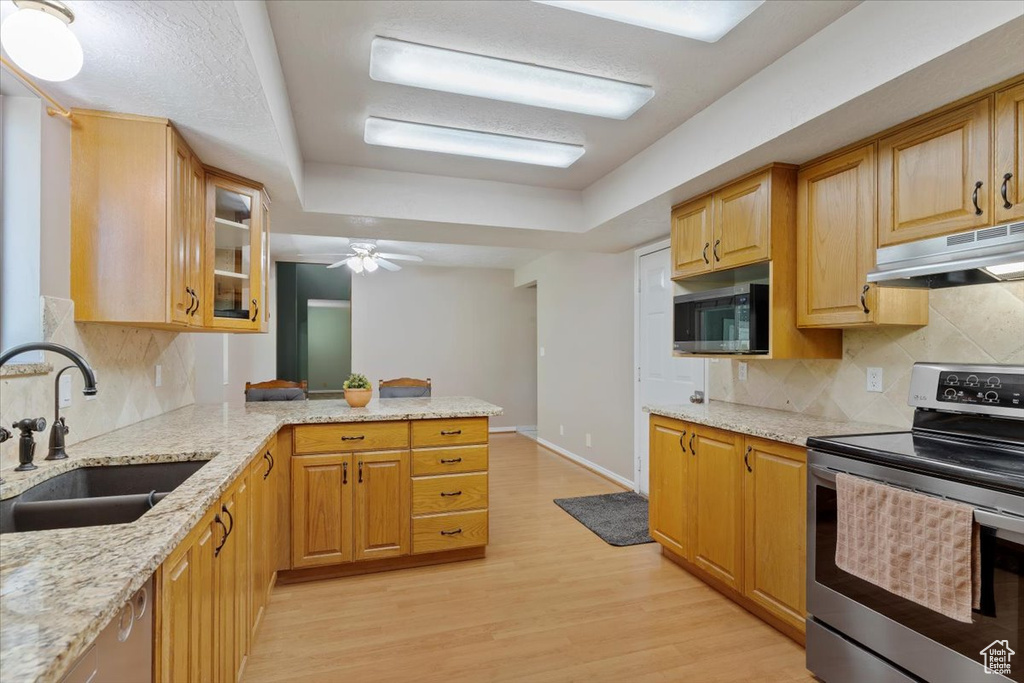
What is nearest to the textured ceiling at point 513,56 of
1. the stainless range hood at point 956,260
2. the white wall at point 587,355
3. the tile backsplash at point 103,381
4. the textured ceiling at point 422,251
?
the stainless range hood at point 956,260

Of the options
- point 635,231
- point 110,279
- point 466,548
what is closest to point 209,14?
point 110,279

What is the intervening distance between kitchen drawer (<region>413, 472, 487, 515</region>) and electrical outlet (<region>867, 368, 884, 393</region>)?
80.5 inches

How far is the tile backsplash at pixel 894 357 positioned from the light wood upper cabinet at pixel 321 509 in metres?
2.45

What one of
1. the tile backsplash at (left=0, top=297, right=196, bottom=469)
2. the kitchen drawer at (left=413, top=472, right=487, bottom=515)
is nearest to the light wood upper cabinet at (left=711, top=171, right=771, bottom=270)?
the kitchen drawer at (left=413, top=472, right=487, bottom=515)

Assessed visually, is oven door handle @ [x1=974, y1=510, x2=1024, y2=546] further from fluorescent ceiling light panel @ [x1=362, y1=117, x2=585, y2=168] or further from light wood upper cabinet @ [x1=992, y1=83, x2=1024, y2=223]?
fluorescent ceiling light panel @ [x1=362, y1=117, x2=585, y2=168]

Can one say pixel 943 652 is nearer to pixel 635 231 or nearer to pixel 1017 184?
pixel 1017 184

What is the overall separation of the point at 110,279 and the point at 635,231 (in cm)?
317

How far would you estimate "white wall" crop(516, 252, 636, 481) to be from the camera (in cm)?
470

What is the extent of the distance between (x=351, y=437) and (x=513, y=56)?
2.06 metres

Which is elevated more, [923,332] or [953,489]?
[923,332]

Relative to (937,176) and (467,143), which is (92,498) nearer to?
(467,143)

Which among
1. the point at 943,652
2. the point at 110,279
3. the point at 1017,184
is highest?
the point at 1017,184

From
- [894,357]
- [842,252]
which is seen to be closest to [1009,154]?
[842,252]

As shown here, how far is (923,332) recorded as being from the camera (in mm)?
2174
